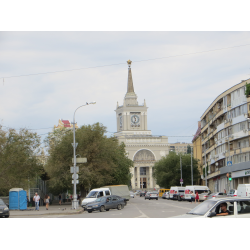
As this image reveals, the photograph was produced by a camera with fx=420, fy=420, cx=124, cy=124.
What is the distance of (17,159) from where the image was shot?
44.2 m

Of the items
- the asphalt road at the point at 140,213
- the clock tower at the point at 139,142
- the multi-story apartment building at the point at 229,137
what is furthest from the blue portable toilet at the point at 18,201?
Answer: the clock tower at the point at 139,142

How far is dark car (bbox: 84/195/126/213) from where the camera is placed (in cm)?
3391

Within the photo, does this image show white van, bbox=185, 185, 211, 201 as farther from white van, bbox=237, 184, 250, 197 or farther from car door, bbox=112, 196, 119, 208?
car door, bbox=112, 196, 119, 208

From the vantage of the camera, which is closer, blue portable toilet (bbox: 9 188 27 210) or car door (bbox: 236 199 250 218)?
car door (bbox: 236 199 250 218)

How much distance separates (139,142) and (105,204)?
378ft

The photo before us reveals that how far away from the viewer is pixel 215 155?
76.4 meters

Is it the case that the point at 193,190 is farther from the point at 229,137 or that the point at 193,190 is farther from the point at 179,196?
the point at 229,137

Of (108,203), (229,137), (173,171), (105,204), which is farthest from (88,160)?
(173,171)

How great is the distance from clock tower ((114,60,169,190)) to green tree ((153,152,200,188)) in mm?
45900

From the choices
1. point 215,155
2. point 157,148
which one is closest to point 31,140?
point 215,155

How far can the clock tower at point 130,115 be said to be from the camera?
157375mm

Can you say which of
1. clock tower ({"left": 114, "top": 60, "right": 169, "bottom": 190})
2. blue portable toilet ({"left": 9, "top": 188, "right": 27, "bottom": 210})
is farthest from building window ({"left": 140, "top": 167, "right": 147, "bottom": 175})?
blue portable toilet ({"left": 9, "top": 188, "right": 27, "bottom": 210})

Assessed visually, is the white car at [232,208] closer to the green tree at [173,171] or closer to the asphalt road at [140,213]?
the asphalt road at [140,213]
